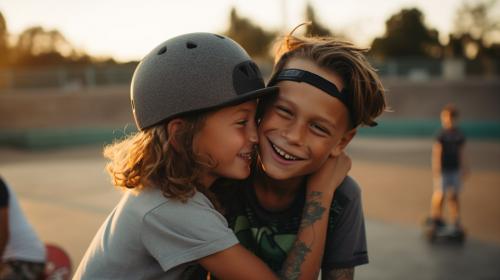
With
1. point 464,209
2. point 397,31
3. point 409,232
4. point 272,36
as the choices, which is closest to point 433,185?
point 464,209

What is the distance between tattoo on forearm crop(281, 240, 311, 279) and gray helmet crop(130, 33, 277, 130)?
2.23ft

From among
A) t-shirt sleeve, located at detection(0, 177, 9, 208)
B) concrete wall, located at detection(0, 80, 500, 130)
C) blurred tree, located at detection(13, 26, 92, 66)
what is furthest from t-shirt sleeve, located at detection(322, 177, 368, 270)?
blurred tree, located at detection(13, 26, 92, 66)

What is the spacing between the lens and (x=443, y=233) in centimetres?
623

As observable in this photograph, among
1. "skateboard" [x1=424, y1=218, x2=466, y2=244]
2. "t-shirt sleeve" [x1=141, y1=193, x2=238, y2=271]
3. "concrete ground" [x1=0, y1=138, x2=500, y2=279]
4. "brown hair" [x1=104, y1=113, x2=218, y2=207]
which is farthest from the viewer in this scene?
"skateboard" [x1=424, y1=218, x2=466, y2=244]

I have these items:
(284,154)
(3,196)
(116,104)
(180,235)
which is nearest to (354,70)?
(284,154)

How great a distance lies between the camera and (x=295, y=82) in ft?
6.54

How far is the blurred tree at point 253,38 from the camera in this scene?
54.2 meters

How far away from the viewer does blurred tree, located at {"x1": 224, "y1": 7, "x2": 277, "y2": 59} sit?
178 feet

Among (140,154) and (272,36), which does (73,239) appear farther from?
(272,36)

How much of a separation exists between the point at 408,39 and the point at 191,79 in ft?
171

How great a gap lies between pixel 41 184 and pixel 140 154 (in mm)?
10229

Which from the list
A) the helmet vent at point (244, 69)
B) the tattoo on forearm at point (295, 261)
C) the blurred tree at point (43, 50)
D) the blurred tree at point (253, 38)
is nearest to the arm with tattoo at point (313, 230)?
the tattoo on forearm at point (295, 261)

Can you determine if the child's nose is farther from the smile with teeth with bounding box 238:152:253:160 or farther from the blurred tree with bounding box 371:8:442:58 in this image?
the blurred tree with bounding box 371:8:442:58

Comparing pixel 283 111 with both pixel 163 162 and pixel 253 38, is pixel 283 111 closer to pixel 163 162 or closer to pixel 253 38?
pixel 163 162
